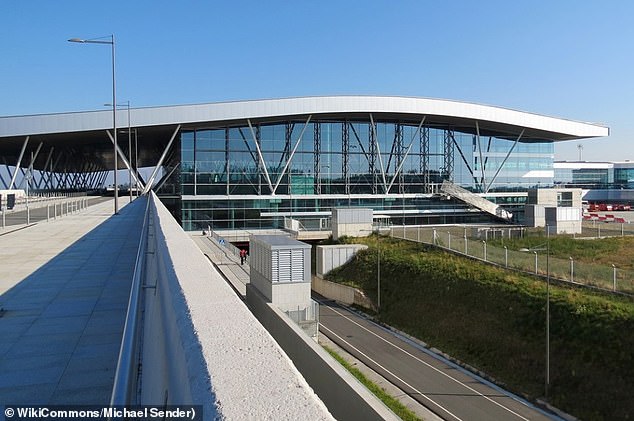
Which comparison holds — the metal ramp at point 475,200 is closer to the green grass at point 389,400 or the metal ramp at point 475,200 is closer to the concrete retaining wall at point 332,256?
the concrete retaining wall at point 332,256

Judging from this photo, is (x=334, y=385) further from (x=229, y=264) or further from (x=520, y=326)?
(x=229, y=264)

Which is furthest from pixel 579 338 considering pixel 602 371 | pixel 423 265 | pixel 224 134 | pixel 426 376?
pixel 224 134

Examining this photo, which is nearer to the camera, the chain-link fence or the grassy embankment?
the grassy embankment

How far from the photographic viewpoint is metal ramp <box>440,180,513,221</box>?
2067 inches

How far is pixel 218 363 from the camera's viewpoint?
7.66 feet

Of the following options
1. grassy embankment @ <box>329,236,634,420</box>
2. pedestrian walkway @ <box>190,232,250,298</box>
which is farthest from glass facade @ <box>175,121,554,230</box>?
grassy embankment @ <box>329,236,634,420</box>

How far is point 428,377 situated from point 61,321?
17.7 meters

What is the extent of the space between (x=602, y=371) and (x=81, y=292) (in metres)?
18.5

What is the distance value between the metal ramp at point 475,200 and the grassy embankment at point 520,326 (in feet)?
67.3

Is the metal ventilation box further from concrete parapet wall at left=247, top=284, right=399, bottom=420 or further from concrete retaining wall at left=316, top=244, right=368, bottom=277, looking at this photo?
concrete retaining wall at left=316, top=244, right=368, bottom=277

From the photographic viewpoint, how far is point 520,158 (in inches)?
2343

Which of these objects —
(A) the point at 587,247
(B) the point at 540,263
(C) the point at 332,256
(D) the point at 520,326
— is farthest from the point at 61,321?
(A) the point at 587,247

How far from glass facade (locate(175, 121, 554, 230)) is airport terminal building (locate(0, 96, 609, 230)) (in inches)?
4.3

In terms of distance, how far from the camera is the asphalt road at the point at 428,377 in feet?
56.9
